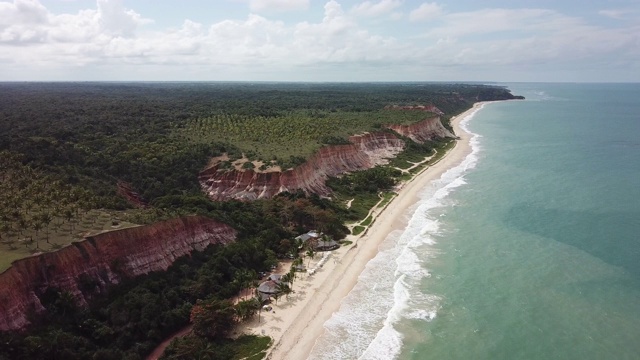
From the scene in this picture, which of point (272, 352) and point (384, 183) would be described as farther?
point (384, 183)

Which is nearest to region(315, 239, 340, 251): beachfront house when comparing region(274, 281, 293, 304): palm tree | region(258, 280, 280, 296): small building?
region(258, 280, 280, 296): small building

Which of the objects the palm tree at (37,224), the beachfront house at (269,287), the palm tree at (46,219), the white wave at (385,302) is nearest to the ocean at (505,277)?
the white wave at (385,302)

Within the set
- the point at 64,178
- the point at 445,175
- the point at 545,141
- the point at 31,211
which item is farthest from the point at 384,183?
the point at 545,141

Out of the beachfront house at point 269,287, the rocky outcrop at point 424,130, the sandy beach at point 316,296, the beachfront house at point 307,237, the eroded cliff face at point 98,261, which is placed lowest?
the sandy beach at point 316,296

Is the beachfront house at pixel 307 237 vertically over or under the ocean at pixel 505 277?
over

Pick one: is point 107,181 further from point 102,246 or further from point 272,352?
point 272,352

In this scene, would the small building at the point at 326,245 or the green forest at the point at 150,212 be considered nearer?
the green forest at the point at 150,212

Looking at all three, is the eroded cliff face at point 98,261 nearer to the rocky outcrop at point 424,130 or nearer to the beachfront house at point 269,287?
the beachfront house at point 269,287
